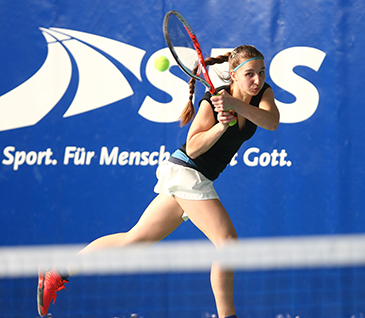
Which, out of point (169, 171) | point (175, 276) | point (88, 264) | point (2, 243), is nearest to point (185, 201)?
point (169, 171)

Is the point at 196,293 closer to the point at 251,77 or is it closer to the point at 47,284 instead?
the point at 47,284

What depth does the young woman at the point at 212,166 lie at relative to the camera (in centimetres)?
171

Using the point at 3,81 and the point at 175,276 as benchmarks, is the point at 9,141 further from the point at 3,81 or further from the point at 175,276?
the point at 175,276

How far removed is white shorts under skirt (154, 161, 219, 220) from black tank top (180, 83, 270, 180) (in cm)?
4

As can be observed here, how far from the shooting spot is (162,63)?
7.99ft

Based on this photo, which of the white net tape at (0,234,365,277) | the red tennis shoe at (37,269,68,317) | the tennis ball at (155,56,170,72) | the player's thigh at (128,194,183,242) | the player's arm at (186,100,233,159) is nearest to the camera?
the white net tape at (0,234,365,277)

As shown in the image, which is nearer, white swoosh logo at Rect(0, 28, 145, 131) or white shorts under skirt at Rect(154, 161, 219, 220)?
white shorts under skirt at Rect(154, 161, 219, 220)

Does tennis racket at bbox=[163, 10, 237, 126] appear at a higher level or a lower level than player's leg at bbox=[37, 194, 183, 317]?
higher

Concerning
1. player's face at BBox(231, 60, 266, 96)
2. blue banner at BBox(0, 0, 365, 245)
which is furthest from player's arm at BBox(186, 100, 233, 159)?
blue banner at BBox(0, 0, 365, 245)

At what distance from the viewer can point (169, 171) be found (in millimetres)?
1820

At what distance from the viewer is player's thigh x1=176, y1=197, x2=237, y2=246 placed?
1.71 meters

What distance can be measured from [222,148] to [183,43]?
506 mm

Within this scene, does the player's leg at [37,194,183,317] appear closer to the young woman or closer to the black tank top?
the young woman

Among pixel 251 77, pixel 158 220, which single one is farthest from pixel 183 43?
pixel 158 220
